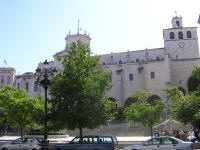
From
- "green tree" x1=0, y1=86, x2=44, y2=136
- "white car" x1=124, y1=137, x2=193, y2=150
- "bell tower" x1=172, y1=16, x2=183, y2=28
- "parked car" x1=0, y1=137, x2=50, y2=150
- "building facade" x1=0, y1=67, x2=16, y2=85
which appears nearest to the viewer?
"white car" x1=124, y1=137, x2=193, y2=150

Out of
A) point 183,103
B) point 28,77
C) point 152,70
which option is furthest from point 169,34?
point 183,103

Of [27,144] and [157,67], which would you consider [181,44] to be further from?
[27,144]

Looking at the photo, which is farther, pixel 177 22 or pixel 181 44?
pixel 177 22

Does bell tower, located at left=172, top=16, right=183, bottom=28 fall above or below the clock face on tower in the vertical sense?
above

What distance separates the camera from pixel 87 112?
1611 cm

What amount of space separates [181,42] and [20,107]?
44.9 m

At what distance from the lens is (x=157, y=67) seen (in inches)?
1901

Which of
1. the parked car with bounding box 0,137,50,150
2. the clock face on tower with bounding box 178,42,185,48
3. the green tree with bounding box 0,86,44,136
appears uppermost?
the clock face on tower with bounding box 178,42,185,48

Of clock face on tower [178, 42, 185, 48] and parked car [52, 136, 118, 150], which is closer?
parked car [52, 136, 118, 150]

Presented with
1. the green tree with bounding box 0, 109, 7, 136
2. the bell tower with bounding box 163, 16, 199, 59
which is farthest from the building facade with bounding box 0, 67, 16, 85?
the bell tower with bounding box 163, 16, 199, 59

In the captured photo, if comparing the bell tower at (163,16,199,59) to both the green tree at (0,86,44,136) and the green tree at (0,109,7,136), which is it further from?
the green tree at (0,86,44,136)

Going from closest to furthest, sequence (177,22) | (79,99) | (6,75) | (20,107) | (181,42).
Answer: (79,99) < (20,107) < (181,42) < (177,22) < (6,75)

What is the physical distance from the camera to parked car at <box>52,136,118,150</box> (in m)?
13.0

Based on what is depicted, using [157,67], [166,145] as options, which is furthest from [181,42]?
[166,145]
